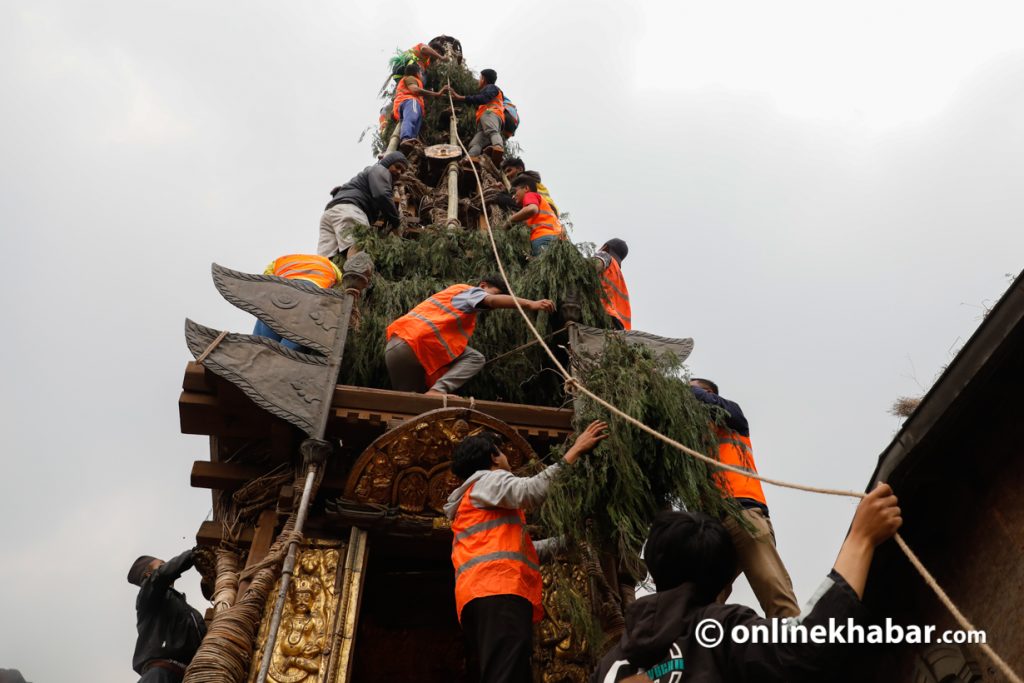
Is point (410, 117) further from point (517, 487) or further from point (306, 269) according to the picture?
point (517, 487)

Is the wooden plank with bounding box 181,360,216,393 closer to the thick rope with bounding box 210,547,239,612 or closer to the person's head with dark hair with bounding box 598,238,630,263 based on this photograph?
the thick rope with bounding box 210,547,239,612

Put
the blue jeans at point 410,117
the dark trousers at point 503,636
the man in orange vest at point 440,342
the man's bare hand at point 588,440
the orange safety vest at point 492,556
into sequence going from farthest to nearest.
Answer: the blue jeans at point 410,117 < the man in orange vest at point 440,342 < the man's bare hand at point 588,440 < the orange safety vest at point 492,556 < the dark trousers at point 503,636

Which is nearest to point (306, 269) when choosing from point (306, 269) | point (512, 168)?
point (306, 269)

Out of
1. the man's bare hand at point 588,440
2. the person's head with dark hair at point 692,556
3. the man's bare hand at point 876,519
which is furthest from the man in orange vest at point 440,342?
the man's bare hand at point 876,519

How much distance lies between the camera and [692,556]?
2.64m

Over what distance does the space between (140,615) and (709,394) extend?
148 inches

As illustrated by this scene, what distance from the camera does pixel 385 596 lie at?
7.22 m

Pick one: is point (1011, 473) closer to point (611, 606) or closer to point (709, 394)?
point (709, 394)

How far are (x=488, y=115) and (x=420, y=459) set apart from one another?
11954 mm

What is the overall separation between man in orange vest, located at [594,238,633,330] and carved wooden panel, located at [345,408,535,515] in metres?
1.77

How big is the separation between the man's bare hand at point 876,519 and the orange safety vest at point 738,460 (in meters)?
2.24

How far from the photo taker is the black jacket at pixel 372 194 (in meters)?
11.0

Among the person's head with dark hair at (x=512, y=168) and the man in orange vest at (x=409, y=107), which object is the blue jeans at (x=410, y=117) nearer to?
the man in orange vest at (x=409, y=107)

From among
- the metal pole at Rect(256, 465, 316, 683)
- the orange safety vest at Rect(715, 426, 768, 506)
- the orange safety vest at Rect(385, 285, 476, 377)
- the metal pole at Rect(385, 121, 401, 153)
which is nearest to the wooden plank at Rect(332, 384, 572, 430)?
the orange safety vest at Rect(385, 285, 476, 377)
